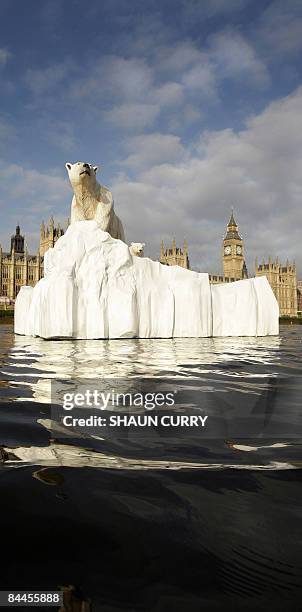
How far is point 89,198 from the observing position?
1833cm

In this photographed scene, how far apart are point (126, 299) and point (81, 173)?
6.33m

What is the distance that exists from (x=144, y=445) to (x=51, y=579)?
1515 millimetres

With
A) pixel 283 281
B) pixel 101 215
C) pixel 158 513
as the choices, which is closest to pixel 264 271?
pixel 283 281

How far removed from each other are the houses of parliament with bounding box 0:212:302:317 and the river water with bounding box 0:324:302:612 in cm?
7864

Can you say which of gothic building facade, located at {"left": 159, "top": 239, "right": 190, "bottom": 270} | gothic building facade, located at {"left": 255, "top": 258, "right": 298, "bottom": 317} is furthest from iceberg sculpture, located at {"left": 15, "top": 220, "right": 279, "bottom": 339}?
gothic building facade, located at {"left": 255, "top": 258, "right": 298, "bottom": 317}

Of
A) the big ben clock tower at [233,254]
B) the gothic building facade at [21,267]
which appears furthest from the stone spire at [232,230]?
the gothic building facade at [21,267]

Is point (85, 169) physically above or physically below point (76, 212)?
above

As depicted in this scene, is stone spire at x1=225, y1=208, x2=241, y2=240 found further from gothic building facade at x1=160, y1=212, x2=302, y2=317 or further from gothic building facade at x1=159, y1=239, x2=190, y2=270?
gothic building facade at x1=159, y1=239, x2=190, y2=270

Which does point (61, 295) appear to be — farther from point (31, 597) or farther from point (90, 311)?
point (31, 597)

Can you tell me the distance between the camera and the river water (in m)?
1.35

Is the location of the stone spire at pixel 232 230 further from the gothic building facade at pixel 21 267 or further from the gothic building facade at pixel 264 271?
the gothic building facade at pixel 21 267

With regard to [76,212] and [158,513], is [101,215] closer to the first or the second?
[76,212]

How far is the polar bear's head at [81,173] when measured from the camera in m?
17.3

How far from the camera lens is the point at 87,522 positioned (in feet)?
5.78
